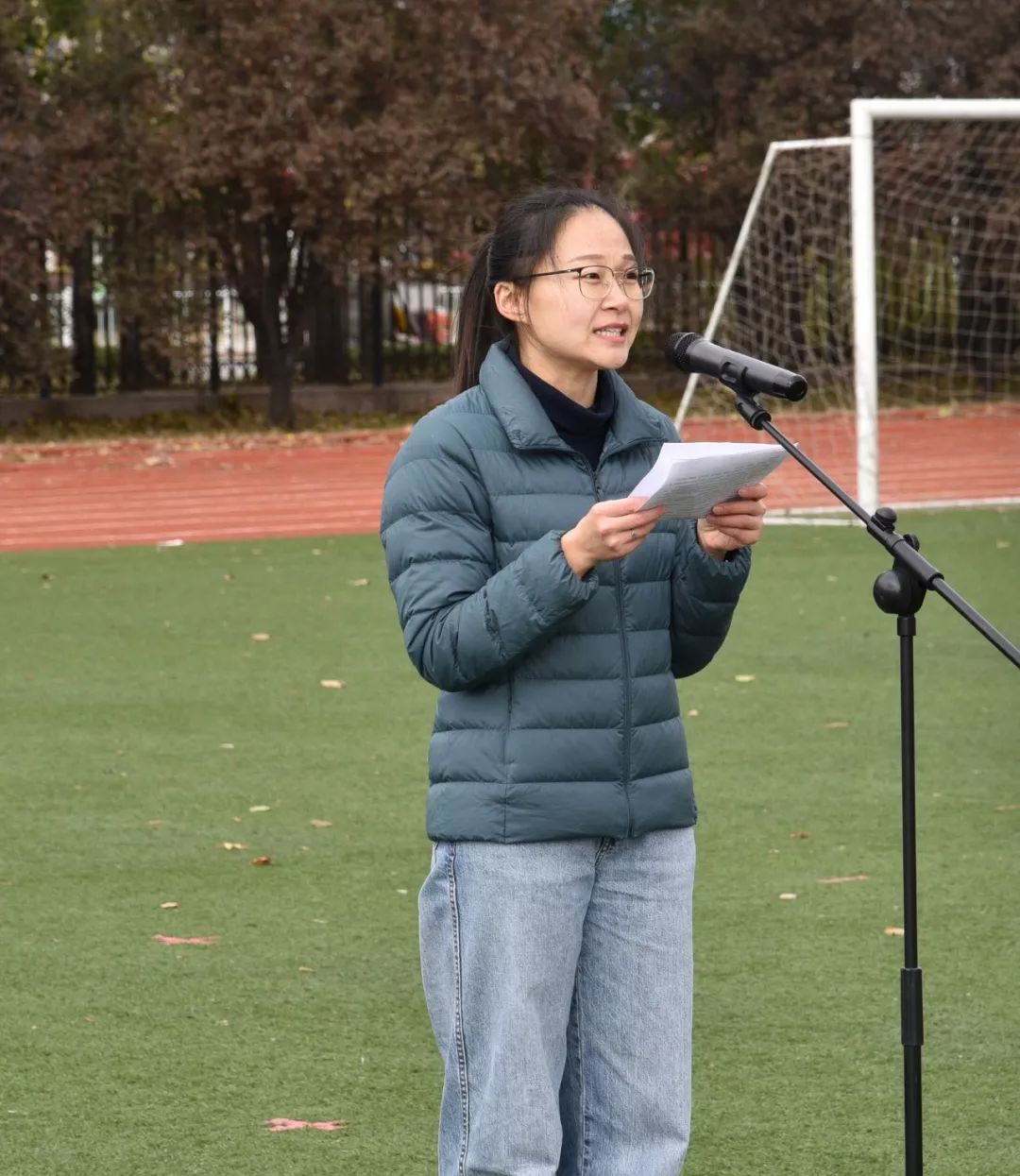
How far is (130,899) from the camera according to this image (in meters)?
5.77

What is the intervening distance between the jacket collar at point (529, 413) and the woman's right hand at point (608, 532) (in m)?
0.22

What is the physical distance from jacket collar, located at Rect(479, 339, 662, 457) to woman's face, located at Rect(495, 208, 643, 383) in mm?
61

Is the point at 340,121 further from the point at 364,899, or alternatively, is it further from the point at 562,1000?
the point at 562,1000

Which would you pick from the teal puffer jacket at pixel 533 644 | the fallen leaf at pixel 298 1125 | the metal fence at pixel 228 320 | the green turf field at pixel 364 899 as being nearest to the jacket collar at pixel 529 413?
the teal puffer jacket at pixel 533 644

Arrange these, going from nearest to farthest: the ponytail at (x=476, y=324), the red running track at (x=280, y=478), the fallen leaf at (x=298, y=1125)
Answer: the ponytail at (x=476, y=324), the fallen leaf at (x=298, y=1125), the red running track at (x=280, y=478)

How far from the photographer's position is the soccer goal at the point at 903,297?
21047mm

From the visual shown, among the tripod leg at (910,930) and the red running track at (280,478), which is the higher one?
the tripod leg at (910,930)

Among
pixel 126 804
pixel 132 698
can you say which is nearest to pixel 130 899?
pixel 126 804

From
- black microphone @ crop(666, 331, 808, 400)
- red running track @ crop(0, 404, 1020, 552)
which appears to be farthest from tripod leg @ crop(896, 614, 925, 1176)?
red running track @ crop(0, 404, 1020, 552)

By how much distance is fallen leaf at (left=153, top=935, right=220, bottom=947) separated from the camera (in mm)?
5406

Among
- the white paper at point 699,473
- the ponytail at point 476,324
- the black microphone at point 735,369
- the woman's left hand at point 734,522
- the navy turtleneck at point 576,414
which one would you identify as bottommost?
the woman's left hand at point 734,522

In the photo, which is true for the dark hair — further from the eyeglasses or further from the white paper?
the white paper

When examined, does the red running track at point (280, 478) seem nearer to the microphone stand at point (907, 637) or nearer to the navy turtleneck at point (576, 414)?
the navy turtleneck at point (576, 414)

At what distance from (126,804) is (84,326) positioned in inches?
675
